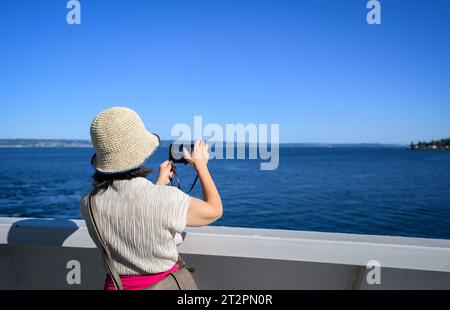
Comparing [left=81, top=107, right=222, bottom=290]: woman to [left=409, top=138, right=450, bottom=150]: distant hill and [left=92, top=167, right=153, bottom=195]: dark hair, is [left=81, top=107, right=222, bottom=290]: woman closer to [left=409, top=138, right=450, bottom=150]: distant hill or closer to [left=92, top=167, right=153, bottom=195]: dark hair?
[left=92, top=167, right=153, bottom=195]: dark hair

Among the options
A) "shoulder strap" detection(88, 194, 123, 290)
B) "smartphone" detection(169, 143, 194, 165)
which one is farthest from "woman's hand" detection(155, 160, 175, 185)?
"shoulder strap" detection(88, 194, 123, 290)

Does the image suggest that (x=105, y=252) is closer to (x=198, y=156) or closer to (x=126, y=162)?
(x=126, y=162)

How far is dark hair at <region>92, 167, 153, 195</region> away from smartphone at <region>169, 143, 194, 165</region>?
0.23 metres

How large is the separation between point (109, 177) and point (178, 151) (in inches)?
14.1

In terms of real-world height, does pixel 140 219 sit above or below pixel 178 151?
below

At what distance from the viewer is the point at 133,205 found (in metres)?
1.29

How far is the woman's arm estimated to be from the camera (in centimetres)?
134

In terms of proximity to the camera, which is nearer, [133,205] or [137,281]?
[133,205]

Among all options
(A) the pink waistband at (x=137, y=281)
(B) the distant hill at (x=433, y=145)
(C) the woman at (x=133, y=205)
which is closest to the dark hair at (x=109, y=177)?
(C) the woman at (x=133, y=205)

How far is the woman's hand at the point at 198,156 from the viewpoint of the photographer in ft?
4.83

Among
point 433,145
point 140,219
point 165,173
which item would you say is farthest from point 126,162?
point 433,145

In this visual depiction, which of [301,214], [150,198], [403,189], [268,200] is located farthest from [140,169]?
[403,189]

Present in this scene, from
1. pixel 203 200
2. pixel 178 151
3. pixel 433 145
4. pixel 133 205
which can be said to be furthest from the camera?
pixel 433 145

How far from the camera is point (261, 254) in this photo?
1.95 meters
